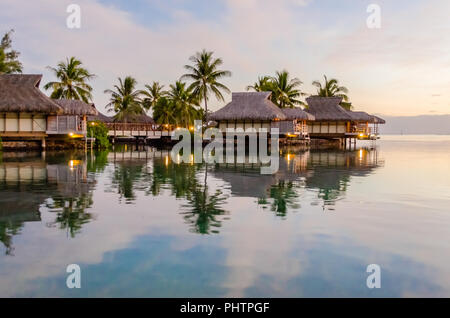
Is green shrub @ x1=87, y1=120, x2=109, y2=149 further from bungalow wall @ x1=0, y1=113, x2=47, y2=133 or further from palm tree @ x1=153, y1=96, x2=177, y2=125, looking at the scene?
palm tree @ x1=153, y1=96, x2=177, y2=125

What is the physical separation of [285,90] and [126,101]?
56.5 ft

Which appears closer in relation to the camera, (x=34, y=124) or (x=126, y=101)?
(x=34, y=124)

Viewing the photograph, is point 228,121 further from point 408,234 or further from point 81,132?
point 408,234

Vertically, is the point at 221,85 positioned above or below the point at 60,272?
above

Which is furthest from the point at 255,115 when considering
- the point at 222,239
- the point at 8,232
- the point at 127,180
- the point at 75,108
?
the point at 8,232

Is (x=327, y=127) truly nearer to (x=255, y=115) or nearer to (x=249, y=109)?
(x=249, y=109)

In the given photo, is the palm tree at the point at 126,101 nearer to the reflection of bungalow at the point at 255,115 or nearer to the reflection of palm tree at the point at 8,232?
the reflection of bungalow at the point at 255,115

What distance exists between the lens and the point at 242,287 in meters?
4.79

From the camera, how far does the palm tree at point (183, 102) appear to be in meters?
44.1

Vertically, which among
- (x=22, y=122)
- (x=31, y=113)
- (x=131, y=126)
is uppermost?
(x=131, y=126)

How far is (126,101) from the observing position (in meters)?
46.5

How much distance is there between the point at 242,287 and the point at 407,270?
215cm

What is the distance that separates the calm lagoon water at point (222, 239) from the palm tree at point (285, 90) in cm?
3559
